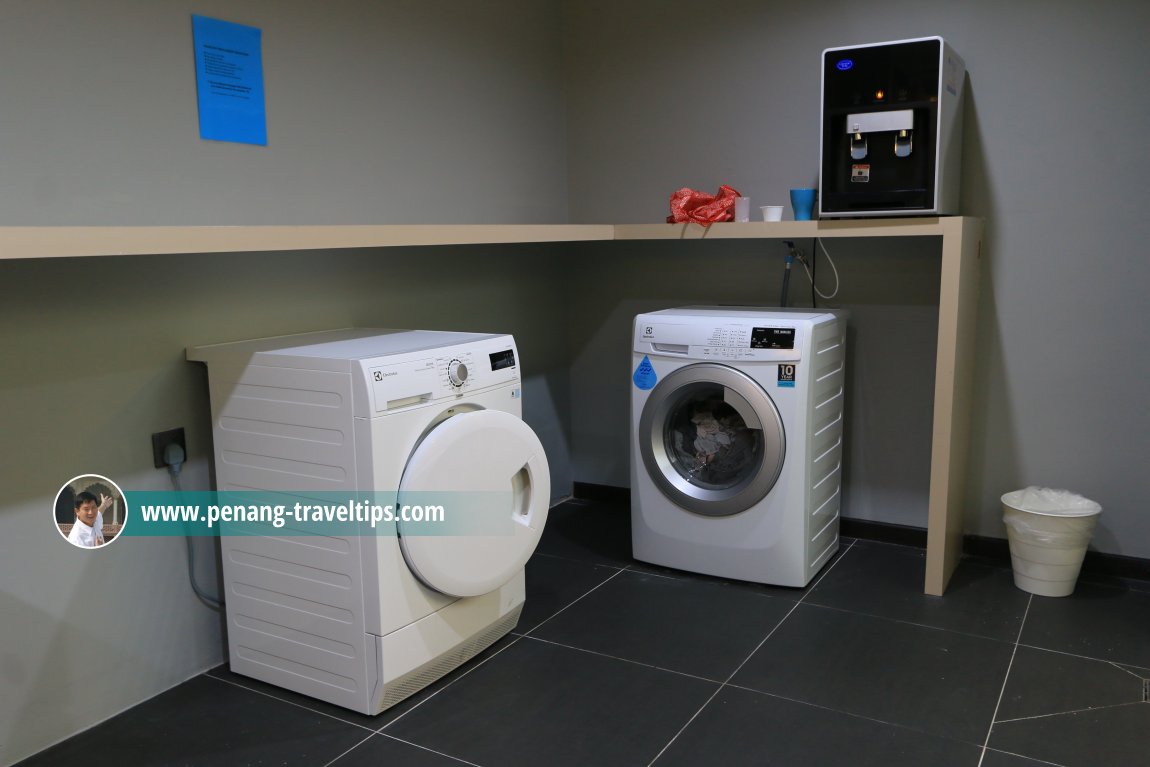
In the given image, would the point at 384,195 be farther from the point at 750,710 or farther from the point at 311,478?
the point at 750,710

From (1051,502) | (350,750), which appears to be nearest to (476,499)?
(350,750)

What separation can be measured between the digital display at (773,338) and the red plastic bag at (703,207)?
472 mm

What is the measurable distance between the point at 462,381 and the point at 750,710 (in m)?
1.04

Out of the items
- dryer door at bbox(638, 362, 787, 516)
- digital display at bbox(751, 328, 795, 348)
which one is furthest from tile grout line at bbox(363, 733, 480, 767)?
digital display at bbox(751, 328, 795, 348)

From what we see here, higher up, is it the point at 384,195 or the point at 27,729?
the point at 384,195

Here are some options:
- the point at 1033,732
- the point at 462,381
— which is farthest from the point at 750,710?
the point at 462,381

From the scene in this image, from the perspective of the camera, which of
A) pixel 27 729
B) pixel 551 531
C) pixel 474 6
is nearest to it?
pixel 27 729

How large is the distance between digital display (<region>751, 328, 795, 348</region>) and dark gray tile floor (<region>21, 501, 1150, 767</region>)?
0.78m

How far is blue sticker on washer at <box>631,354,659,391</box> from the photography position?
2.93 meters

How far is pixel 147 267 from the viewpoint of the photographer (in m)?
2.15

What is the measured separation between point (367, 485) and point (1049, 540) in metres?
2.01

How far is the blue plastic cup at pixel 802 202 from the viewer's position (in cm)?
295

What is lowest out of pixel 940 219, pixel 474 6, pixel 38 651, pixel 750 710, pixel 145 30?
pixel 750 710

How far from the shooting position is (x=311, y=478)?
2.11 metres
